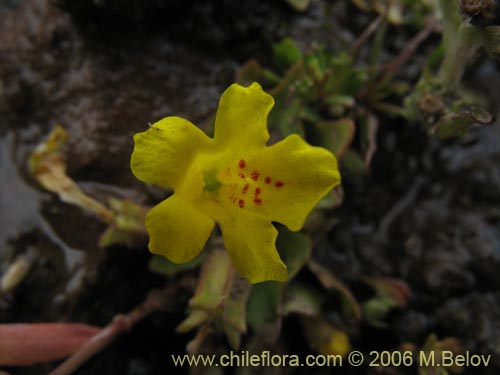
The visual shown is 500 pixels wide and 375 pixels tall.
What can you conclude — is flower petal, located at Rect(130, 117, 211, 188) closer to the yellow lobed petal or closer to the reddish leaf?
the yellow lobed petal

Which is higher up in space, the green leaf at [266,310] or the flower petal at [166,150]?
the flower petal at [166,150]

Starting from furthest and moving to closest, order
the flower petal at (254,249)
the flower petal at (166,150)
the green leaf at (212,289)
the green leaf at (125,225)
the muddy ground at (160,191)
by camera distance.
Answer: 1. the muddy ground at (160,191)
2. the green leaf at (125,225)
3. the green leaf at (212,289)
4. the flower petal at (254,249)
5. the flower petal at (166,150)

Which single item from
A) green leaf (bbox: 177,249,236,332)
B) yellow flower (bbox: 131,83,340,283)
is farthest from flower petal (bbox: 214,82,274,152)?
green leaf (bbox: 177,249,236,332)

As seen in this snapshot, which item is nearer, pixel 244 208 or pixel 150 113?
pixel 244 208

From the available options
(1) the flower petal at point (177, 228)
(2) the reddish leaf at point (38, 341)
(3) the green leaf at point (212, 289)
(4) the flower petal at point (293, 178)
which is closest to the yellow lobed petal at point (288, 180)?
(4) the flower petal at point (293, 178)

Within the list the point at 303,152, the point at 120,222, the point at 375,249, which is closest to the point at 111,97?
the point at 120,222

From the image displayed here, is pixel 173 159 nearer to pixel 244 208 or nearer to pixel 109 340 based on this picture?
pixel 244 208

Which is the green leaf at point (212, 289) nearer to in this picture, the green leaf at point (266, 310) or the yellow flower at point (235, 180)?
the green leaf at point (266, 310)
